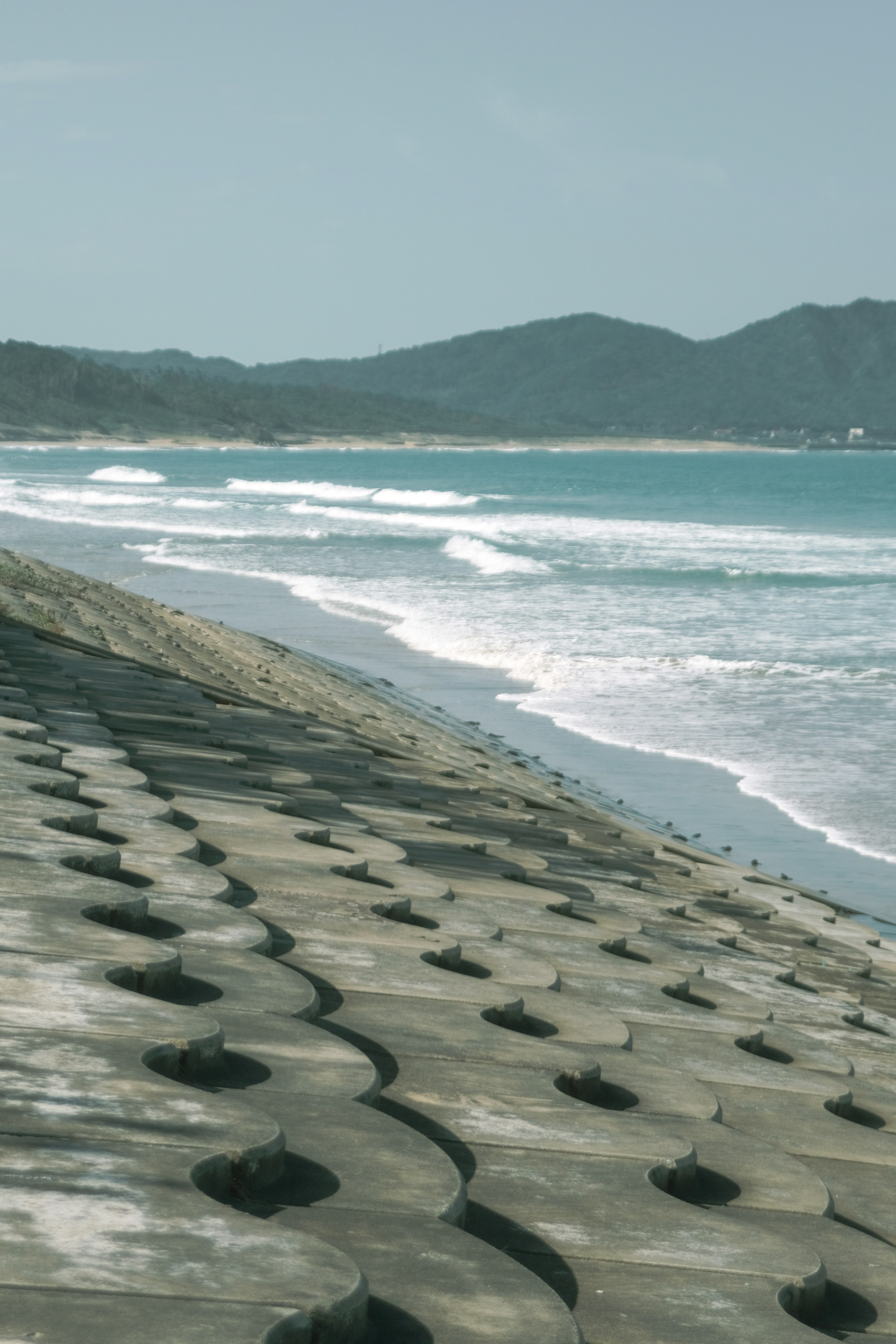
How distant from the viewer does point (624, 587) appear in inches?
1201

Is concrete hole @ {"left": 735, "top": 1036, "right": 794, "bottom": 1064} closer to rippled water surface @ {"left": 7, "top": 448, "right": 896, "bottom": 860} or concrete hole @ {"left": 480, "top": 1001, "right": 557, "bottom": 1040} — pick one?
concrete hole @ {"left": 480, "top": 1001, "right": 557, "bottom": 1040}

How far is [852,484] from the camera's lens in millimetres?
103562

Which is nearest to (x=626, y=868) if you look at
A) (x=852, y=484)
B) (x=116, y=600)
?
(x=116, y=600)

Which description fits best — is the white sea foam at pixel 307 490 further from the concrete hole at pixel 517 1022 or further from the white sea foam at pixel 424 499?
the concrete hole at pixel 517 1022

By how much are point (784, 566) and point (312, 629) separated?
17.3 meters

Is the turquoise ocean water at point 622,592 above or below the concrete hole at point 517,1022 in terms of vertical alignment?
below

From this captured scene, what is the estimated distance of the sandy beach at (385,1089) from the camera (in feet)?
5.76

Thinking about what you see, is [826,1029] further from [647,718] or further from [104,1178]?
[647,718]

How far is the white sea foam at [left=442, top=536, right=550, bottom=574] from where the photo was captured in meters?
34.3

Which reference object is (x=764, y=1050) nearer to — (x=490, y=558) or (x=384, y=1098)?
(x=384, y=1098)

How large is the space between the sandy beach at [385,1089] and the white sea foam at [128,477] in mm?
86587

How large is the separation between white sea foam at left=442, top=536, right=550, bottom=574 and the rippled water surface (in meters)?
0.13

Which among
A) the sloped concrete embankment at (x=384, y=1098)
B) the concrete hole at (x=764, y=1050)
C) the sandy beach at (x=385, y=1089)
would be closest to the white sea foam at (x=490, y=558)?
the sandy beach at (x=385, y=1089)

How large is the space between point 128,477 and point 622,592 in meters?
74.4
